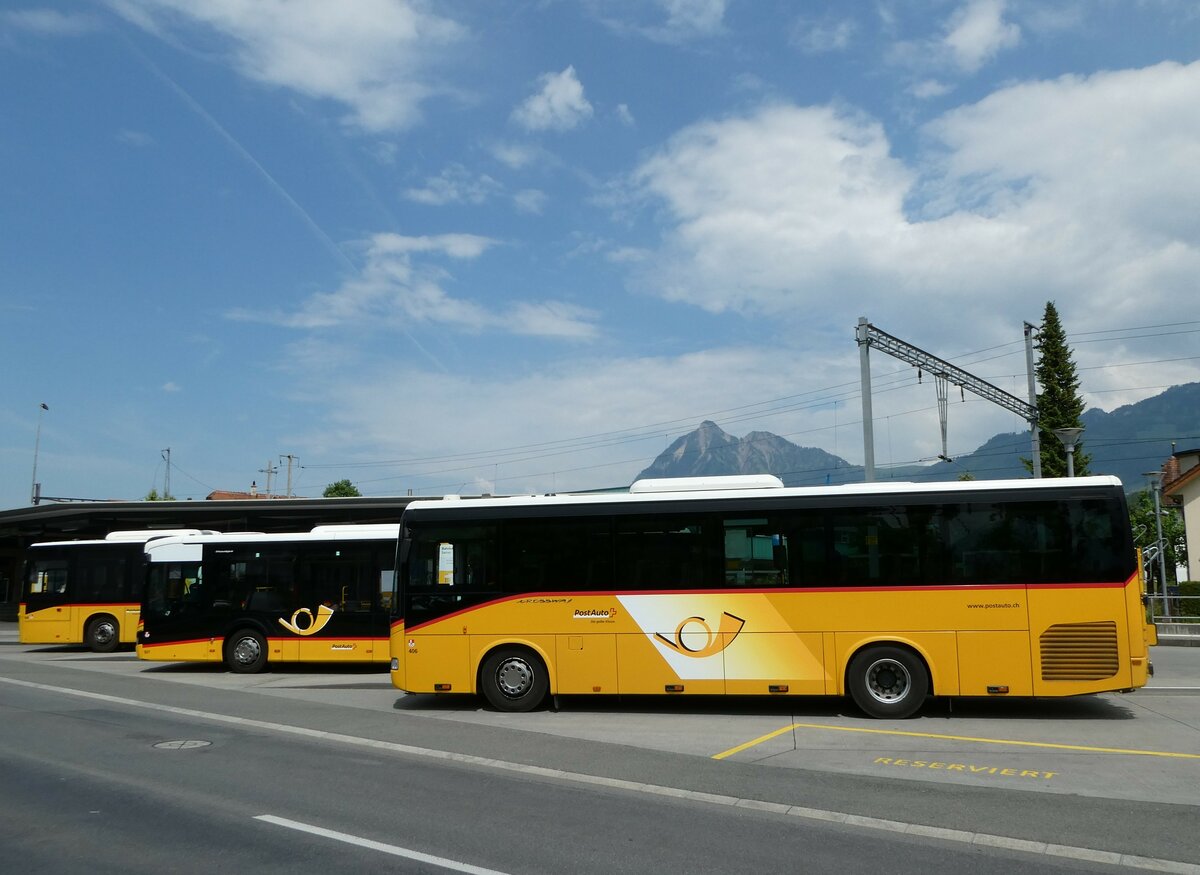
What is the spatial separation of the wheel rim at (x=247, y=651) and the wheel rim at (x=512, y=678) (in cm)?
815

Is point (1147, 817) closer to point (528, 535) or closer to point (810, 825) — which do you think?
point (810, 825)

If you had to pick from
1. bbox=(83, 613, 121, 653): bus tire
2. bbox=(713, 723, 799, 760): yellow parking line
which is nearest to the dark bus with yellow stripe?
bbox=(83, 613, 121, 653): bus tire

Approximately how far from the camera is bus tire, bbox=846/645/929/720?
1245 cm

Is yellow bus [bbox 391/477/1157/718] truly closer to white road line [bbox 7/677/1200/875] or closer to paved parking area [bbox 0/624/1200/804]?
paved parking area [bbox 0/624/1200/804]

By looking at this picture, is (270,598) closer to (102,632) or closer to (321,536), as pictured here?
(321,536)

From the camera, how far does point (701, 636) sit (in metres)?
13.0

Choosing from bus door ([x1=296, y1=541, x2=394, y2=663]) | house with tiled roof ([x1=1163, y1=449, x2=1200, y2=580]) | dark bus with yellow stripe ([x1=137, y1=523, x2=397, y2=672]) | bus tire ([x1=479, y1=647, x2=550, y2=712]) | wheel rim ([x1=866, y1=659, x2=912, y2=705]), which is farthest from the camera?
house with tiled roof ([x1=1163, y1=449, x2=1200, y2=580])

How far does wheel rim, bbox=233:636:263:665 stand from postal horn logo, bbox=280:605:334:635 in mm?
846

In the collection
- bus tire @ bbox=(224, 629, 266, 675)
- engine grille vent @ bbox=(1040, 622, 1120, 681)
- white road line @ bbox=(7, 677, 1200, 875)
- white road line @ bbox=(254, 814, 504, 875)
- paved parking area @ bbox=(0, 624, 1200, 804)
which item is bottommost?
paved parking area @ bbox=(0, 624, 1200, 804)

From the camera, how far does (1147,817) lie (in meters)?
7.40

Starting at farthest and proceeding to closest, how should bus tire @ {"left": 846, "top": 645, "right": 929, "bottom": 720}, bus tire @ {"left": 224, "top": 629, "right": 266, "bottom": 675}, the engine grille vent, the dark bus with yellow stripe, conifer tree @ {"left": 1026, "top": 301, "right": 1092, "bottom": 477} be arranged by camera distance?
conifer tree @ {"left": 1026, "top": 301, "right": 1092, "bottom": 477}
bus tire @ {"left": 224, "top": 629, "right": 266, "bottom": 675}
the dark bus with yellow stripe
bus tire @ {"left": 846, "top": 645, "right": 929, "bottom": 720}
the engine grille vent

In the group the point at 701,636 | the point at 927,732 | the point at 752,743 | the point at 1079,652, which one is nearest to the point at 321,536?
the point at 701,636

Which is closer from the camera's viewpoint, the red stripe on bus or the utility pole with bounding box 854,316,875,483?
the red stripe on bus

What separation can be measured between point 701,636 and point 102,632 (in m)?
19.1
